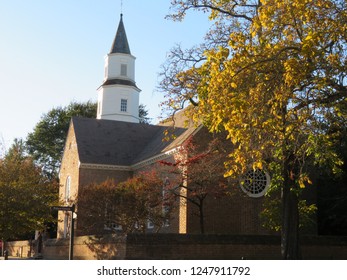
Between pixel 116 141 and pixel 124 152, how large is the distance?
1.39 metres

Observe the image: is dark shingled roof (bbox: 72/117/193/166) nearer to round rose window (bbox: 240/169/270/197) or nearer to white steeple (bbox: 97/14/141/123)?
round rose window (bbox: 240/169/270/197)

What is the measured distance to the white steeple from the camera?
1923 inches

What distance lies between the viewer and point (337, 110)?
15.4m

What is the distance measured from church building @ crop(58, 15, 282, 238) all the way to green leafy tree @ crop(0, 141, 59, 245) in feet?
6.27

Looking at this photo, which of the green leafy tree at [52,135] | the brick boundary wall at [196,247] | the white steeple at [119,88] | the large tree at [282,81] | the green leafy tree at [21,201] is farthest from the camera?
the green leafy tree at [52,135]

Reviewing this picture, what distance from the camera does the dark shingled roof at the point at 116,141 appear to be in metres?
36.1

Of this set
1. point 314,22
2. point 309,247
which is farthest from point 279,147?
point 309,247

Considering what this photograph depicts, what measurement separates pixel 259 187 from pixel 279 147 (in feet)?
44.4

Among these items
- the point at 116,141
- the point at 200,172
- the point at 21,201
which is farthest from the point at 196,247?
the point at 116,141

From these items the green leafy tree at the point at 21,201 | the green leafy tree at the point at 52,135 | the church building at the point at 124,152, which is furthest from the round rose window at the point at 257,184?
the green leafy tree at the point at 52,135

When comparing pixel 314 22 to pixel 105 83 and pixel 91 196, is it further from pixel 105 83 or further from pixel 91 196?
pixel 105 83

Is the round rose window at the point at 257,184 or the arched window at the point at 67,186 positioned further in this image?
the arched window at the point at 67,186

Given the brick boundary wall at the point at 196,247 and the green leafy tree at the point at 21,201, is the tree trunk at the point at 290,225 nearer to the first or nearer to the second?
the brick boundary wall at the point at 196,247

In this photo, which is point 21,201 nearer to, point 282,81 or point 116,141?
point 116,141
